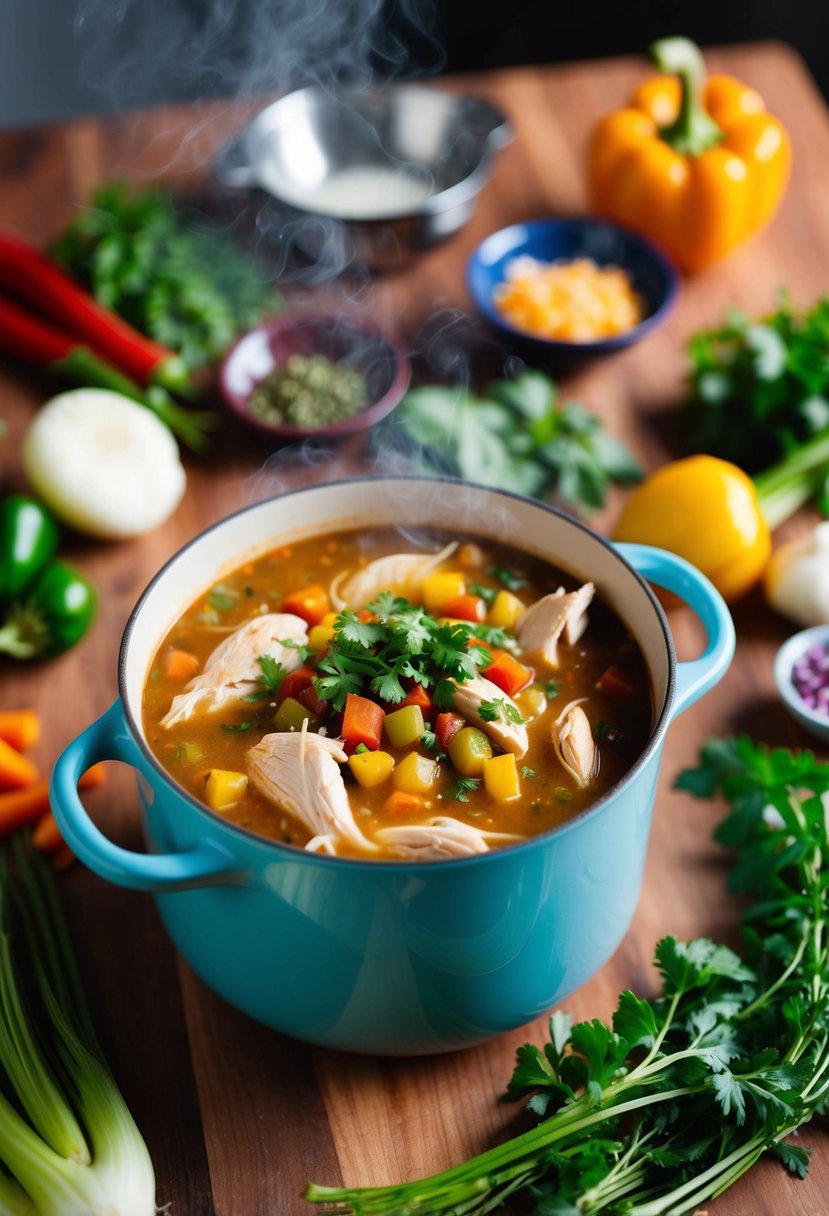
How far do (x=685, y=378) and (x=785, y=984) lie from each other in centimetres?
176

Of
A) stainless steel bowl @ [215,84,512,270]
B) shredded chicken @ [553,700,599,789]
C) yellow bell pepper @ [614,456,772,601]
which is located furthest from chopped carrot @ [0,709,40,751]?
stainless steel bowl @ [215,84,512,270]

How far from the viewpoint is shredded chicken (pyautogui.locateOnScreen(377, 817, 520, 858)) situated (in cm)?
171

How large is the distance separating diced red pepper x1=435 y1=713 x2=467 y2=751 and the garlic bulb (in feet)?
3.55

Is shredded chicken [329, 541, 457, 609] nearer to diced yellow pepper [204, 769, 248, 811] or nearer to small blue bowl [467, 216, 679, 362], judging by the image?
diced yellow pepper [204, 769, 248, 811]

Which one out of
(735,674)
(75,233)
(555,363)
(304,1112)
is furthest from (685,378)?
(304,1112)

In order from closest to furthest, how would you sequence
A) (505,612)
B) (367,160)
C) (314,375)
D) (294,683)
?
1. (294,683)
2. (505,612)
3. (314,375)
4. (367,160)

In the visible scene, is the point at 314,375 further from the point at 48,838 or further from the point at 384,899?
the point at 384,899

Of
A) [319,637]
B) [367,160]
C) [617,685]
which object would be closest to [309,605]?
[319,637]

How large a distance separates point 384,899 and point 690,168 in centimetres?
268

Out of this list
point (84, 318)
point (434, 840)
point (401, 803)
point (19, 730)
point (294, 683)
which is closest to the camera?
point (434, 840)

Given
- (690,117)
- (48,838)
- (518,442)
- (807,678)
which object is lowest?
(807,678)

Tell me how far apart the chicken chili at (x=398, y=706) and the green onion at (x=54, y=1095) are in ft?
1.33

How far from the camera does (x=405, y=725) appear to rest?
1887 millimetres

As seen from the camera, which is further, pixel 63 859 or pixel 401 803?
pixel 63 859
